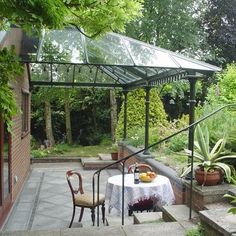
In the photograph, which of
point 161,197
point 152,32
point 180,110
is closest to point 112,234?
point 161,197

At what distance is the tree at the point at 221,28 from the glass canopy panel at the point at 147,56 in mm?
10283

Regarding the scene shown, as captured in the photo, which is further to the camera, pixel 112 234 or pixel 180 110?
pixel 180 110

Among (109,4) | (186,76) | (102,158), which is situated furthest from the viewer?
(102,158)

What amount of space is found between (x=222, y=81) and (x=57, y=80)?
5.13 m

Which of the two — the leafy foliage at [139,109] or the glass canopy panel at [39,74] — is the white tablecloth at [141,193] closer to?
the glass canopy panel at [39,74]

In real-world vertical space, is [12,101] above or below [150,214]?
above

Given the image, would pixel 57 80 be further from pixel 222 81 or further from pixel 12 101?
pixel 12 101

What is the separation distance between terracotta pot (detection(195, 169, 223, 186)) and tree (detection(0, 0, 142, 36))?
254 centimetres

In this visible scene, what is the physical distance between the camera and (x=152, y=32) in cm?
1398

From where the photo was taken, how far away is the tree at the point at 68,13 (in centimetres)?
214

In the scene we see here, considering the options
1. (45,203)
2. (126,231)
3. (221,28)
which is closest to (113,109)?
(221,28)

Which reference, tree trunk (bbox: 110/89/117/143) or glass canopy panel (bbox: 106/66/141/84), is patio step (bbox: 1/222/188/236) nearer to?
glass canopy panel (bbox: 106/66/141/84)

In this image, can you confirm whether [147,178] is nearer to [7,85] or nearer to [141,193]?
[141,193]

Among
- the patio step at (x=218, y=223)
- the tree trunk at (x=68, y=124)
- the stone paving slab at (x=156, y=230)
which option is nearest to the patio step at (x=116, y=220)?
the stone paving slab at (x=156, y=230)
